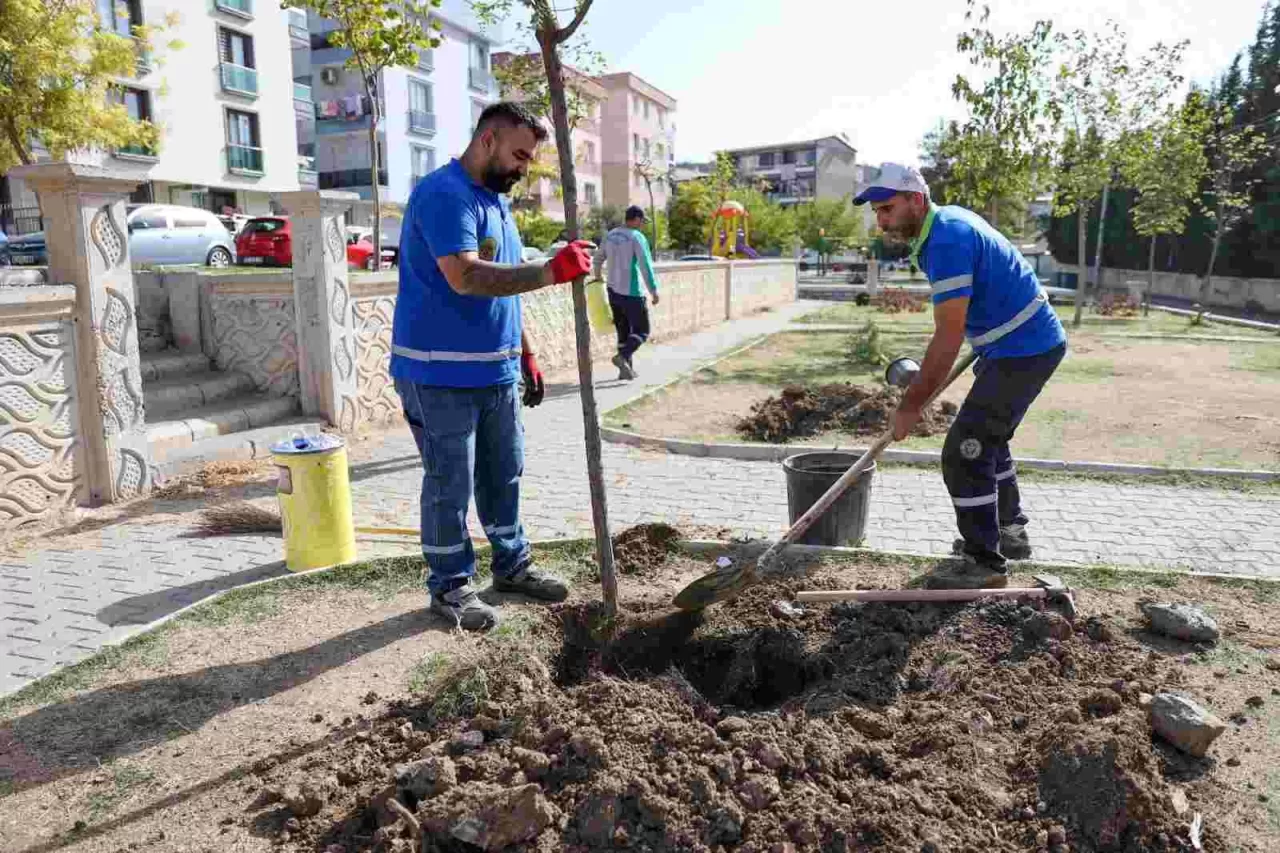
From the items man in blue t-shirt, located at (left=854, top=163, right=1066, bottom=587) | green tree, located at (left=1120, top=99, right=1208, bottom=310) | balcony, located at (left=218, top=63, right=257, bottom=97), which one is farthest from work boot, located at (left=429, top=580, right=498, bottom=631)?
balcony, located at (left=218, top=63, right=257, bottom=97)

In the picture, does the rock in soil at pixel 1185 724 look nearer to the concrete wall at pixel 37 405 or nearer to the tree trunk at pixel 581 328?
the tree trunk at pixel 581 328

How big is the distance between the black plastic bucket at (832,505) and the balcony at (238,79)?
3318cm

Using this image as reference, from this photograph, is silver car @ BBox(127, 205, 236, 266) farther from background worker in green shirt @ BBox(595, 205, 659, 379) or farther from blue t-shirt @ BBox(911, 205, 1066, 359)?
blue t-shirt @ BBox(911, 205, 1066, 359)

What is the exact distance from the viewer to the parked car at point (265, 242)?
714 inches

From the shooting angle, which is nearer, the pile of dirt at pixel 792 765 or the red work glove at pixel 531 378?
the pile of dirt at pixel 792 765

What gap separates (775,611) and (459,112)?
150ft

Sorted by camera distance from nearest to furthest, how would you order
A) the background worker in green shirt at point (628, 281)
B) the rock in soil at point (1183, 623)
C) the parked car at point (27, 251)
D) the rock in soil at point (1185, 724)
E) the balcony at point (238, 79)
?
the rock in soil at point (1185, 724) → the rock in soil at point (1183, 623) → the background worker in green shirt at point (628, 281) → the parked car at point (27, 251) → the balcony at point (238, 79)

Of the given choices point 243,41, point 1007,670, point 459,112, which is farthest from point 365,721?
point 459,112

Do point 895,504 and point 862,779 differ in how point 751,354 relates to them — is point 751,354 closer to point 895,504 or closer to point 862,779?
point 895,504

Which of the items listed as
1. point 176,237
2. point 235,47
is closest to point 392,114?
point 235,47

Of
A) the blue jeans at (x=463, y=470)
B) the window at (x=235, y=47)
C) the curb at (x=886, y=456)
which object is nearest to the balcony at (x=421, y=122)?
the window at (x=235, y=47)

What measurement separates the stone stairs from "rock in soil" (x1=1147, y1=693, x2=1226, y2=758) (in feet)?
20.0

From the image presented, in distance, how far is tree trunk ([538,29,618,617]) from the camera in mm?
3371

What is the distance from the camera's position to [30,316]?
18.3ft
